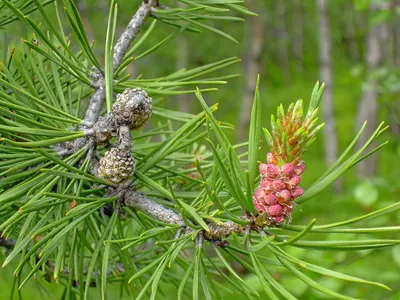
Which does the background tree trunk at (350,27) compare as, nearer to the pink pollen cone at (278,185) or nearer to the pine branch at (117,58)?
the pine branch at (117,58)

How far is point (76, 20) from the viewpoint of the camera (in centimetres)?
59

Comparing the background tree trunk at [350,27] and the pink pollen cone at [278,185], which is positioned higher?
the pink pollen cone at [278,185]

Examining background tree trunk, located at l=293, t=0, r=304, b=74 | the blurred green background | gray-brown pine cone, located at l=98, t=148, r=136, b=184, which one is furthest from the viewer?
background tree trunk, located at l=293, t=0, r=304, b=74

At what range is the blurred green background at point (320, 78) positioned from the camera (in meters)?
1.92

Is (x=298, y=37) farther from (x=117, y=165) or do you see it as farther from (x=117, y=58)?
(x=117, y=165)

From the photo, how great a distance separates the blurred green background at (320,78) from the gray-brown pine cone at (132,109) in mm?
182

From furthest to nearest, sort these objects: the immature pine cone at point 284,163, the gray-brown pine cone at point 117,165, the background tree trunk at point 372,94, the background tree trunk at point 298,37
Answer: the background tree trunk at point 298,37
the background tree trunk at point 372,94
the gray-brown pine cone at point 117,165
the immature pine cone at point 284,163

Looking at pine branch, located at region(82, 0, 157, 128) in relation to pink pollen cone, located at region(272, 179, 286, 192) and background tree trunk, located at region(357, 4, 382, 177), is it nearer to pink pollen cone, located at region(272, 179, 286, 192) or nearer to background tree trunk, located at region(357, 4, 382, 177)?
pink pollen cone, located at region(272, 179, 286, 192)

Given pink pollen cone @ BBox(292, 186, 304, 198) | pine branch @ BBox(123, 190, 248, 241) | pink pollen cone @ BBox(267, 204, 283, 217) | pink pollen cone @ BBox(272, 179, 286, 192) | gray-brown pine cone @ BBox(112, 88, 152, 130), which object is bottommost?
pine branch @ BBox(123, 190, 248, 241)

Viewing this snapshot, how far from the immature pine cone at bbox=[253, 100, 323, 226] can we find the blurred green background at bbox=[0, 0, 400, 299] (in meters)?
0.09

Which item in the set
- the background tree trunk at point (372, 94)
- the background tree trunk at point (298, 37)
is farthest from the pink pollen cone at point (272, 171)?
the background tree trunk at point (298, 37)

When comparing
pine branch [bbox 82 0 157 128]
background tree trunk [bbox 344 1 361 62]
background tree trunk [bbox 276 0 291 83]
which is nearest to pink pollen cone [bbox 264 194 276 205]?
pine branch [bbox 82 0 157 128]

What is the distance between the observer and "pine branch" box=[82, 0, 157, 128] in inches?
26.2

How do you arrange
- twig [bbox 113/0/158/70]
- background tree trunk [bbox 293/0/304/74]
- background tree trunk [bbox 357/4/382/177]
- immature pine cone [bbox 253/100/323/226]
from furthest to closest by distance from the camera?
background tree trunk [bbox 293/0/304/74], background tree trunk [bbox 357/4/382/177], twig [bbox 113/0/158/70], immature pine cone [bbox 253/100/323/226]
